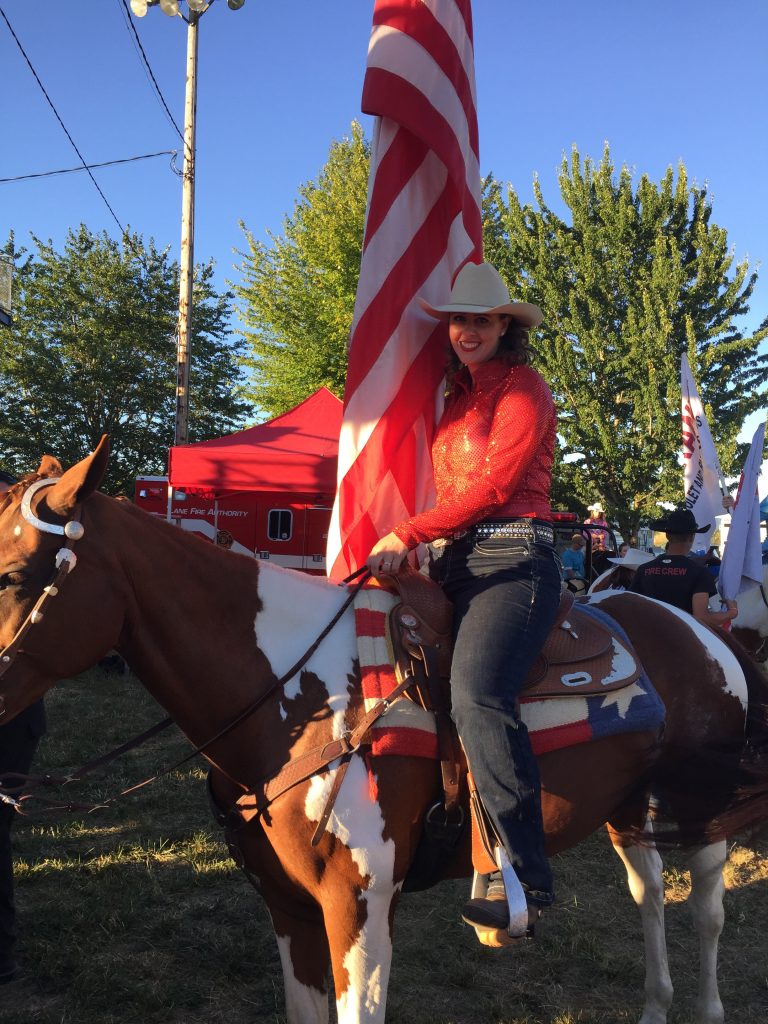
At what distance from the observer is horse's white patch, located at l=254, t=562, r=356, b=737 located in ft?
7.50

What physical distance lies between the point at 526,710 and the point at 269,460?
9.84 metres

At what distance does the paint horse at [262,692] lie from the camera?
2035 millimetres

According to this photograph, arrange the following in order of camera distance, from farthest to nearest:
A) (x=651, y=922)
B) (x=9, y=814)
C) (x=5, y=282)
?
(x=5, y=282) → (x=9, y=814) → (x=651, y=922)

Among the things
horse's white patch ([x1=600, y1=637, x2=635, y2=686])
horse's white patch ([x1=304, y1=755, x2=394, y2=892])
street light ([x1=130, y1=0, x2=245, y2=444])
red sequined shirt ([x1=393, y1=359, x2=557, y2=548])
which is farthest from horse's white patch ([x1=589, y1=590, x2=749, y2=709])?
street light ([x1=130, y1=0, x2=245, y2=444])

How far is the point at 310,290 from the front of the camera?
78.1ft

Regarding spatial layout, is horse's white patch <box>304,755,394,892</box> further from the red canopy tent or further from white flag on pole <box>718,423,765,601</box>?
the red canopy tent

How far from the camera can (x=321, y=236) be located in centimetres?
2300

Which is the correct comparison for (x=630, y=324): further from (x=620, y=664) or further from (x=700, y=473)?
(x=620, y=664)

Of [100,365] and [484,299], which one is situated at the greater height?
[100,365]

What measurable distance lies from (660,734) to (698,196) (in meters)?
24.2

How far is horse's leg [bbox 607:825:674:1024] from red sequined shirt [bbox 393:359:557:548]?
1802 mm

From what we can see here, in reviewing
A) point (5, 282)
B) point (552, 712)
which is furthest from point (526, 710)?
point (5, 282)

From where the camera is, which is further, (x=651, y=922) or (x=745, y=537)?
(x=745, y=537)

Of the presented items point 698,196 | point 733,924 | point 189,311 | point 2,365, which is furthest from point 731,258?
point 2,365
